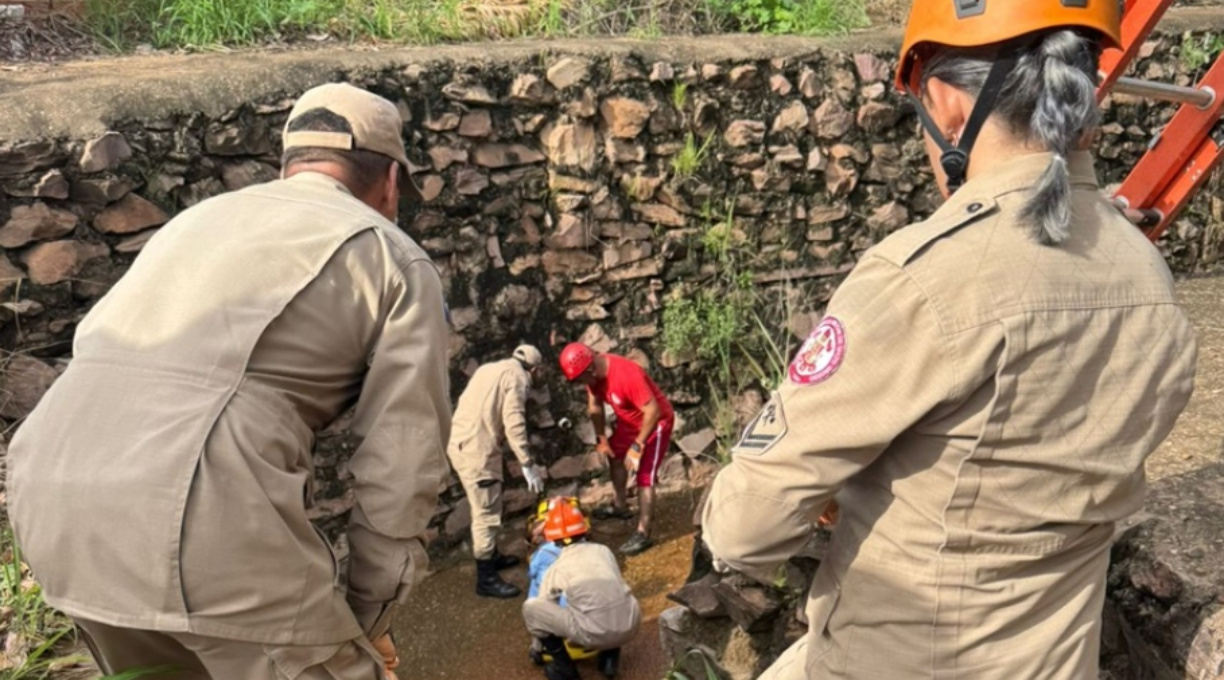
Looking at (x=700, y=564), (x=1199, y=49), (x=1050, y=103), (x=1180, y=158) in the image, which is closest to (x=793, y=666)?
(x=1050, y=103)

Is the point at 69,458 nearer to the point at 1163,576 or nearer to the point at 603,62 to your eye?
the point at 1163,576

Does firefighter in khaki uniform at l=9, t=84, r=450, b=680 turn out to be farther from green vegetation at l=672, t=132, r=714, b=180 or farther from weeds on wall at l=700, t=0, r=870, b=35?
weeds on wall at l=700, t=0, r=870, b=35

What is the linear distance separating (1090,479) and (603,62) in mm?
4480

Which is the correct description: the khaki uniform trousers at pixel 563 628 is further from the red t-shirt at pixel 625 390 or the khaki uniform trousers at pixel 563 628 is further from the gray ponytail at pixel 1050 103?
the gray ponytail at pixel 1050 103

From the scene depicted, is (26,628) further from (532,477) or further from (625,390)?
(625,390)

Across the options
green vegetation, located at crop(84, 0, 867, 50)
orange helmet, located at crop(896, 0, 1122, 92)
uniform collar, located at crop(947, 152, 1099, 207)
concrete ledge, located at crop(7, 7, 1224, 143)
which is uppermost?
orange helmet, located at crop(896, 0, 1122, 92)

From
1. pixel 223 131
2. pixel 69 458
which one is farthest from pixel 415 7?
pixel 69 458

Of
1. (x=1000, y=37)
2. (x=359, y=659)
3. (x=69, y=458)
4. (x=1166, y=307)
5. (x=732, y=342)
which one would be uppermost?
(x=1000, y=37)

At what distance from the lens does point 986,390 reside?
139cm

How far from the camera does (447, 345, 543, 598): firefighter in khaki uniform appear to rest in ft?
17.5

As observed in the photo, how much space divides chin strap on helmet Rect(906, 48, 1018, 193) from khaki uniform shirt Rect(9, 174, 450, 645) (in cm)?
95

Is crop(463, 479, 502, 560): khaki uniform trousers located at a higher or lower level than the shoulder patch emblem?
lower

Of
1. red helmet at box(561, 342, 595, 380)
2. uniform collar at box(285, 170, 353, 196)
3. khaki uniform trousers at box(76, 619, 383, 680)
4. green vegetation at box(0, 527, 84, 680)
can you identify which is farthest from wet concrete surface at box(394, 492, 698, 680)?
uniform collar at box(285, 170, 353, 196)

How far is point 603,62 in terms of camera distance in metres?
5.59
